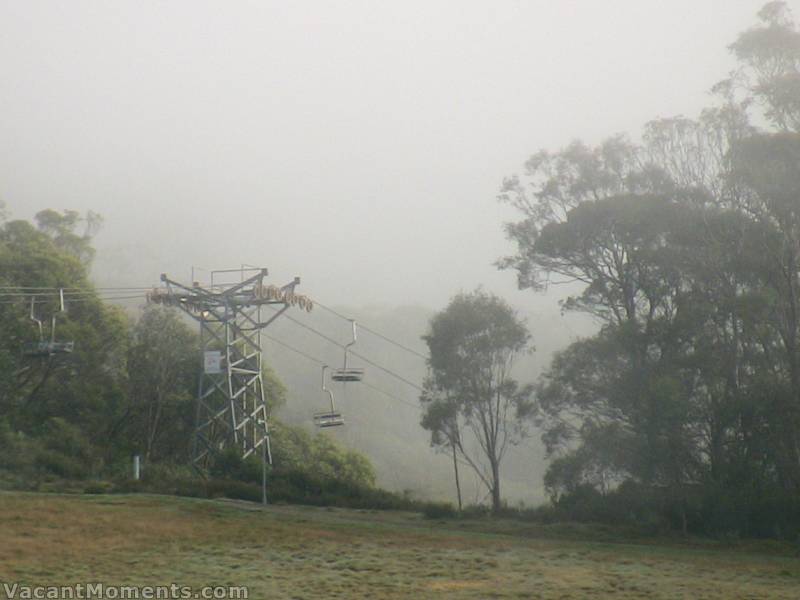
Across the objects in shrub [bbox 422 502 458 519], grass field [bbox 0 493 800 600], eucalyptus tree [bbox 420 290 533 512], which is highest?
eucalyptus tree [bbox 420 290 533 512]

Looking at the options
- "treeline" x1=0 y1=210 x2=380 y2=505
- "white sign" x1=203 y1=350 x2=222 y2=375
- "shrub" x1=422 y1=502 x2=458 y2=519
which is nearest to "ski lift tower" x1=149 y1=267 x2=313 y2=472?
Result: "white sign" x1=203 y1=350 x2=222 y2=375

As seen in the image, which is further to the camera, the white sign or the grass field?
the white sign

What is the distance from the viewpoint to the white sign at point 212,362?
29.4 m

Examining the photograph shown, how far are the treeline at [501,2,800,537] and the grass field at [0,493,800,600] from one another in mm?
2472

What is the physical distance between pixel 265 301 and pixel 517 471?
49.4 ft

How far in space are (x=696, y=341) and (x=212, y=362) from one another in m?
14.2

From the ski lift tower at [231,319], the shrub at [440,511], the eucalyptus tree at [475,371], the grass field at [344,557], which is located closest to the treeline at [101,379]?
the ski lift tower at [231,319]

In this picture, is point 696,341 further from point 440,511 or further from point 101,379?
point 101,379

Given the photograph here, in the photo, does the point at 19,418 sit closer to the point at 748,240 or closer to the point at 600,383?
the point at 600,383

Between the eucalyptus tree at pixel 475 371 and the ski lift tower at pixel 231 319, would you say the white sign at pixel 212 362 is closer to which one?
the ski lift tower at pixel 231 319

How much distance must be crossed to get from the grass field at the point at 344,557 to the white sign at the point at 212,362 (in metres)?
7.58

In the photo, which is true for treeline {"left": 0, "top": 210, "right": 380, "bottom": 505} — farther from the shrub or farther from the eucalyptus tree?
the shrub

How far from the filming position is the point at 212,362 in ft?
97.2

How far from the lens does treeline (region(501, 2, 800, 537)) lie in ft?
73.8
